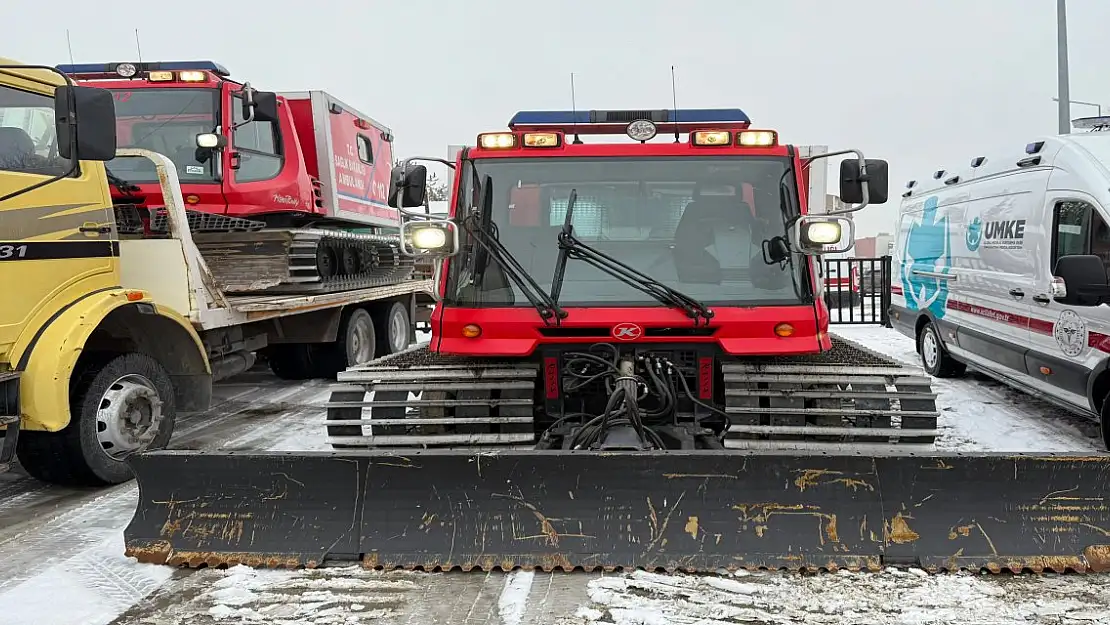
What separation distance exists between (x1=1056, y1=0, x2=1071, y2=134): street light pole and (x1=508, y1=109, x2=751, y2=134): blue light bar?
11660 mm

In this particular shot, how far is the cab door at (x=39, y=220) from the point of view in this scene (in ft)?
14.8

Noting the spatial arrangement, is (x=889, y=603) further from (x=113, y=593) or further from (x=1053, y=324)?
(x=1053, y=324)

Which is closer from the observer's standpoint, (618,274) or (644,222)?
(618,274)

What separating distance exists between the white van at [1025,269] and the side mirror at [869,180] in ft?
4.29

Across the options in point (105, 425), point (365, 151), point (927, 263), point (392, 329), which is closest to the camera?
point (105, 425)

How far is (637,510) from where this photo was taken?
140 inches

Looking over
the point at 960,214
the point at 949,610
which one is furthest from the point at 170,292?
the point at 960,214

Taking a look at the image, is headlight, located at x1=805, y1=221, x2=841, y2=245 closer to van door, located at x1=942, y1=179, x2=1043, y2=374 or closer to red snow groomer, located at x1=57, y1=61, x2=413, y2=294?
van door, located at x1=942, y1=179, x2=1043, y2=374

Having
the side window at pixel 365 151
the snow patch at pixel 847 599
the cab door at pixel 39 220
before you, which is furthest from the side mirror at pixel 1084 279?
the side window at pixel 365 151

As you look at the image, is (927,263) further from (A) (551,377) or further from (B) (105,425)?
(B) (105,425)

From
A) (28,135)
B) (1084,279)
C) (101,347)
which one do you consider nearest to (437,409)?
(101,347)

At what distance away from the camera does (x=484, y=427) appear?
13.9 feet

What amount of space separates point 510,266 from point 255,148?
439 centimetres

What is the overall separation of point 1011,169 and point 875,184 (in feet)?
9.99
